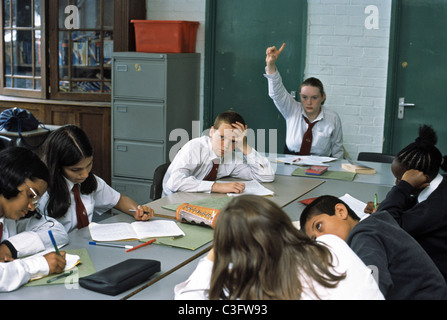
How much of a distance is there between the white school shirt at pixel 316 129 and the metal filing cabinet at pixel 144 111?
3.37 feet

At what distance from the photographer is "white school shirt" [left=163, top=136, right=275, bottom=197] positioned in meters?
3.13

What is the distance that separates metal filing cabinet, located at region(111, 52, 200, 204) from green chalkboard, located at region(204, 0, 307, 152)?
0.27 metres

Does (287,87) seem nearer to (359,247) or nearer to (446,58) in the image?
(446,58)

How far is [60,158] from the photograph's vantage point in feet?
8.08

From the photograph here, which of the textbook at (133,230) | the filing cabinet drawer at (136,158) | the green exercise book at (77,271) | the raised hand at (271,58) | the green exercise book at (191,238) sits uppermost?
the raised hand at (271,58)

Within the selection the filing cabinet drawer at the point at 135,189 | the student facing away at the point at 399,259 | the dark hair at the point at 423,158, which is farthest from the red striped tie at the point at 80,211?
the filing cabinet drawer at the point at 135,189

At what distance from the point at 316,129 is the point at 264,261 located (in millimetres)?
3188

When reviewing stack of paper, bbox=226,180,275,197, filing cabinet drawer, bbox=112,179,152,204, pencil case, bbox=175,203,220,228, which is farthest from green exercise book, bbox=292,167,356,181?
filing cabinet drawer, bbox=112,179,152,204

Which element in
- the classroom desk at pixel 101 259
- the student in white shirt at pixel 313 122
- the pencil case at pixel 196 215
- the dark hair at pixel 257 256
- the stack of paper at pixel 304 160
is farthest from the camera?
the student in white shirt at pixel 313 122

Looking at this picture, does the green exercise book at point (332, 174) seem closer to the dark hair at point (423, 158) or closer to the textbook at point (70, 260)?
the dark hair at point (423, 158)

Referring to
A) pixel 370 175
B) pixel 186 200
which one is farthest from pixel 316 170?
pixel 186 200

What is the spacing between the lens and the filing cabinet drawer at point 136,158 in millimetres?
5215

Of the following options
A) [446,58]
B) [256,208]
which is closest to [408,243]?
[256,208]

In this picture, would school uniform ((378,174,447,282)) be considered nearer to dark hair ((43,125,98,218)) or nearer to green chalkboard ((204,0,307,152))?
dark hair ((43,125,98,218))
